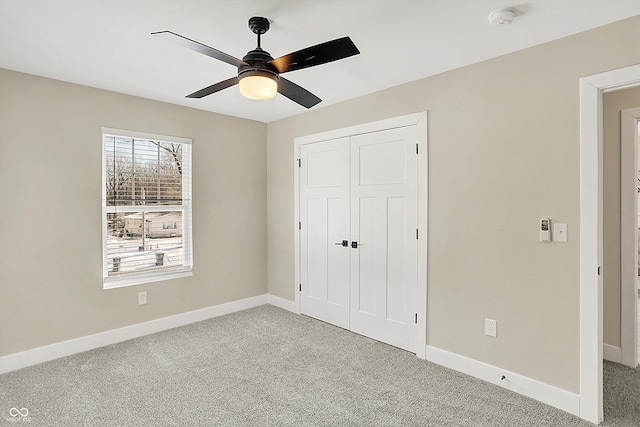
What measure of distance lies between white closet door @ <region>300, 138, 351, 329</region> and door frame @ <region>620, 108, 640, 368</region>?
2446 millimetres

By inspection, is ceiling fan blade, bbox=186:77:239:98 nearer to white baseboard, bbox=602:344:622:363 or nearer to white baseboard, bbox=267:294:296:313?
white baseboard, bbox=267:294:296:313

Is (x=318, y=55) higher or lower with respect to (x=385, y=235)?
higher

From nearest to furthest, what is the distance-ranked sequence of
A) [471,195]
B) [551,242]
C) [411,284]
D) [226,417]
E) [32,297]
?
[226,417] < [551,242] < [471,195] < [32,297] < [411,284]

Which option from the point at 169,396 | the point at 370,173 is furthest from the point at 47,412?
the point at 370,173

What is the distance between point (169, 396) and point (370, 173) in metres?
2.57

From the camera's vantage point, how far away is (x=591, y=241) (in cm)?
221

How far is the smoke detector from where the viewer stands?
1.97 metres

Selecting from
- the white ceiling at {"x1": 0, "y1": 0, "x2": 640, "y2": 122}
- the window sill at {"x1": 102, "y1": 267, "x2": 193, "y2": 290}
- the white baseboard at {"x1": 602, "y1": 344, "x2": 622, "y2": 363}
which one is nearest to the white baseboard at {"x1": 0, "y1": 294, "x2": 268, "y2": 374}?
the window sill at {"x1": 102, "y1": 267, "x2": 193, "y2": 290}

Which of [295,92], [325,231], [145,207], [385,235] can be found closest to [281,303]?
[325,231]

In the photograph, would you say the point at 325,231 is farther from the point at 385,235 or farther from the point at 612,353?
the point at 612,353

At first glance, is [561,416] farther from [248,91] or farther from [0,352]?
[0,352]

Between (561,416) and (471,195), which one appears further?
(471,195)

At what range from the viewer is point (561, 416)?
2.25 m

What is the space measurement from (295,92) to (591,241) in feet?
7.03
